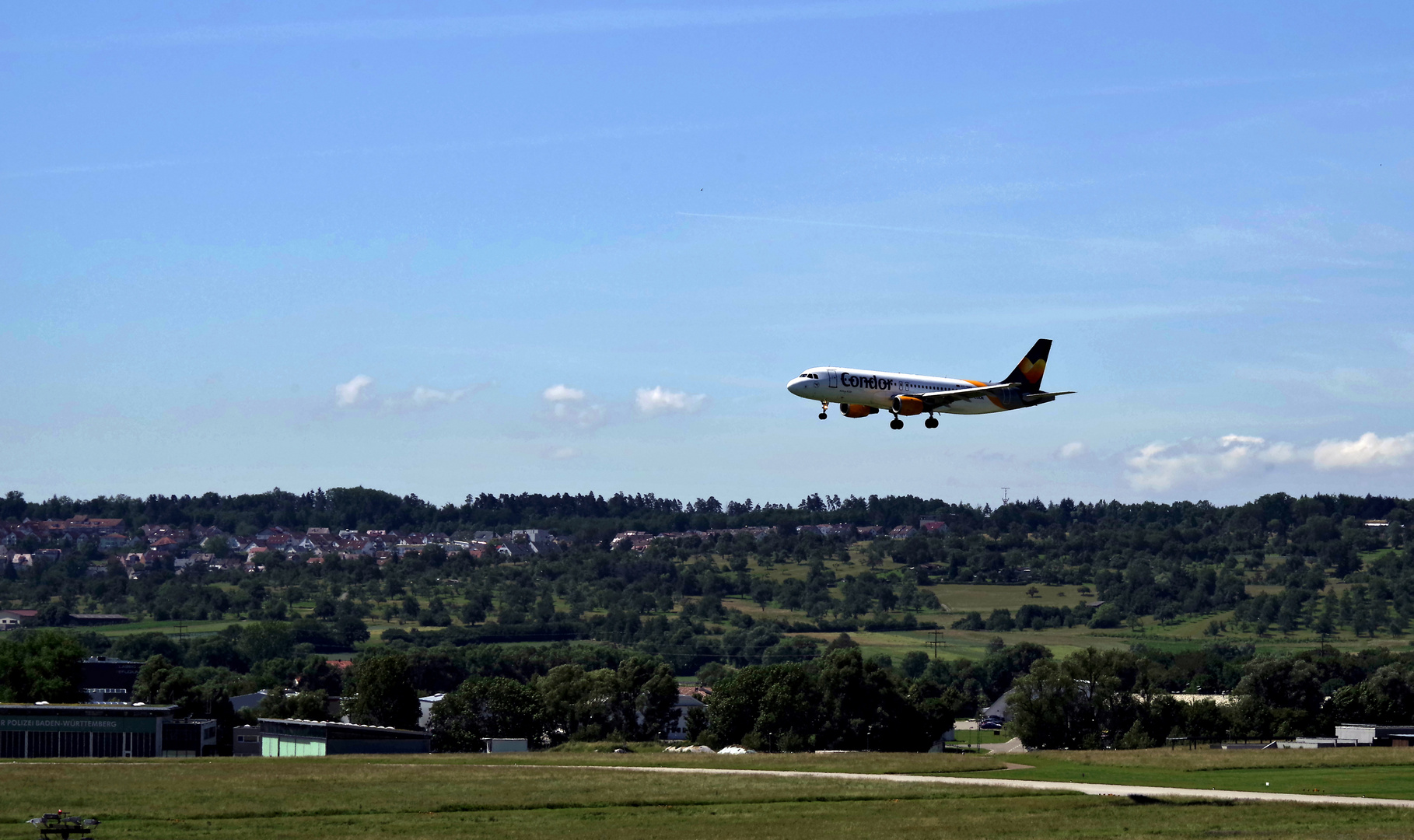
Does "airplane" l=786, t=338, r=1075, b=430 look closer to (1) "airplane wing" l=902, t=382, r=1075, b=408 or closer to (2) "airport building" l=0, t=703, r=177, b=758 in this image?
(1) "airplane wing" l=902, t=382, r=1075, b=408

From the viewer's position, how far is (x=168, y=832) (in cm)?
6344

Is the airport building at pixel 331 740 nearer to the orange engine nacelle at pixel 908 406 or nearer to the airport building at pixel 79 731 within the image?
the airport building at pixel 79 731

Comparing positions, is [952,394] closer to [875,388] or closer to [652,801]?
[875,388]

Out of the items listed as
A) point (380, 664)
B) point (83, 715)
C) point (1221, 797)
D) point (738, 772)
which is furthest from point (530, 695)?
point (1221, 797)

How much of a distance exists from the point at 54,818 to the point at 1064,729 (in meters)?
110

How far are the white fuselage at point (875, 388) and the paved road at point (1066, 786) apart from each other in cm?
1961

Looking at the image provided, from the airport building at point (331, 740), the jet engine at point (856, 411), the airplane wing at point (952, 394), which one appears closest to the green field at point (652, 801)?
the airport building at point (331, 740)

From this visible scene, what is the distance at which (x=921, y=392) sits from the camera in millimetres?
90875

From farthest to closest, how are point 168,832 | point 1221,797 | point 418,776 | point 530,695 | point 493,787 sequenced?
point 530,695 < point 418,776 < point 493,787 < point 1221,797 < point 168,832

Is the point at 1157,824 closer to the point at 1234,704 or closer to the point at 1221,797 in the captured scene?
the point at 1221,797

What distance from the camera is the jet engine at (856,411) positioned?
296ft

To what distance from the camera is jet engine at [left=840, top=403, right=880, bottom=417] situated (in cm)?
9012

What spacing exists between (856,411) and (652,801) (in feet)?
82.6

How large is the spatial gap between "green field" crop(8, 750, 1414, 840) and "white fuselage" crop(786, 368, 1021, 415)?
1986cm
